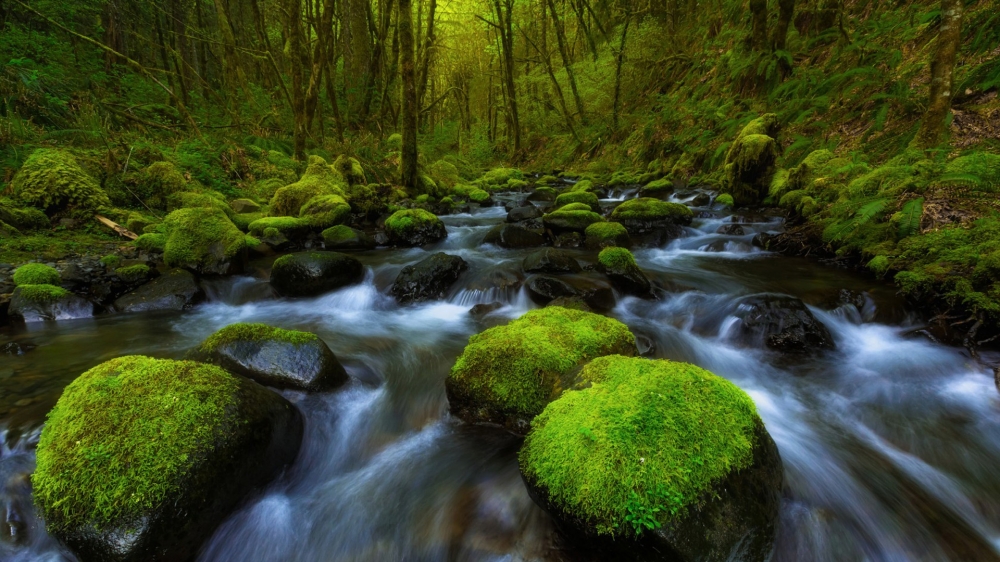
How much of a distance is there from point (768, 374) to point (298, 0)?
12781 millimetres

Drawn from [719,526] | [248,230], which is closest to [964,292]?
[719,526]

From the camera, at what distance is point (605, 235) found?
8.48 m

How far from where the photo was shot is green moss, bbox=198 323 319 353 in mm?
3744

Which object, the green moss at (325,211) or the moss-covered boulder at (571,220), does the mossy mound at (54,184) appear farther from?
the moss-covered boulder at (571,220)

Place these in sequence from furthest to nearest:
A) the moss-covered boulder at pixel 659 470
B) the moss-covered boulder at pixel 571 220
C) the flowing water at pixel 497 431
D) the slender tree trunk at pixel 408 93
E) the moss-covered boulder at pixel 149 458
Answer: the slender tree trunk at pixel 408 93 → the moss-covered boulder at pixel 571 220 → the flowing water at pixel 497 431 → the moss-covered boulder at pixel 149 458 → the moss-covered boulder at pixel 659 470

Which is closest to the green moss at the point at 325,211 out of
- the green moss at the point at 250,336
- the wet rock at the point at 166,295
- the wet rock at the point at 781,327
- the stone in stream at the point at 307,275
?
the stone in stream at the point at 307,275

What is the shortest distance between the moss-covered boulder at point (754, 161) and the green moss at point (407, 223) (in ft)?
23.8

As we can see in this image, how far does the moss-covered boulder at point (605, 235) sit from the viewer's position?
8.41 meters

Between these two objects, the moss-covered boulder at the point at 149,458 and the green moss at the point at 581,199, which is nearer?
the moss-covered boulder at the point at 149,458

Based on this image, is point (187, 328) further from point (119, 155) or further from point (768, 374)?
point (768, 374)

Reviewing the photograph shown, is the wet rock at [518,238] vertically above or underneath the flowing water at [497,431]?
above

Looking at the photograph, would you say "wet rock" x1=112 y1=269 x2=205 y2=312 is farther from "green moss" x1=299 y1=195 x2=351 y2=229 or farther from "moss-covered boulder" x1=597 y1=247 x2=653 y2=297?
"moss-covered boulder" x1=597 y1=247 x2=653 y2=297

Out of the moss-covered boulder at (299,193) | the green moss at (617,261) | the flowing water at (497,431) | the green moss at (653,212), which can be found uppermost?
the moss-covered boulder at (299,193)

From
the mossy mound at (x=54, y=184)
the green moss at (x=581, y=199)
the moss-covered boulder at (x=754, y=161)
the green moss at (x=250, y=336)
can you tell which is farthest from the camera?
the green moss at (x=581, y=199)
